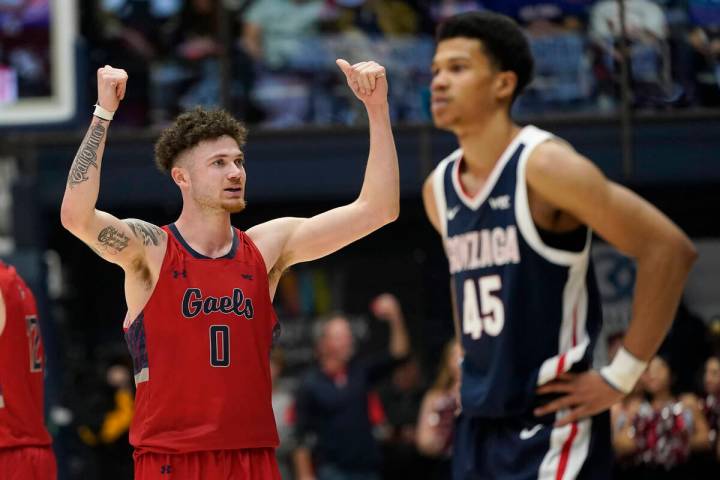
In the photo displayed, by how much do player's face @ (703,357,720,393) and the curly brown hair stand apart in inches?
180

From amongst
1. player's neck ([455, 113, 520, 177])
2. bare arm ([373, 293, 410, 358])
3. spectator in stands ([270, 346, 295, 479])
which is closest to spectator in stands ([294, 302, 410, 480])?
bare arm ([373, 293, 410, 358])

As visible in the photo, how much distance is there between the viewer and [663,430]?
8898 mm

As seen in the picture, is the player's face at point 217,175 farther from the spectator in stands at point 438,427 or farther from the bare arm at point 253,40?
the bare arm at point 253,40

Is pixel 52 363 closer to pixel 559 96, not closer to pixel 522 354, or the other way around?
pixel 559 96

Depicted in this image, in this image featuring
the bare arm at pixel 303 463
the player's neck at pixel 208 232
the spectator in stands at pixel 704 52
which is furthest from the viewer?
the spectator in stands at pixel 704 52

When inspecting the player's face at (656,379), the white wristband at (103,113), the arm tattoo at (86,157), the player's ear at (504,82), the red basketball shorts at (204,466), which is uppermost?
the player's ear at (504,82)

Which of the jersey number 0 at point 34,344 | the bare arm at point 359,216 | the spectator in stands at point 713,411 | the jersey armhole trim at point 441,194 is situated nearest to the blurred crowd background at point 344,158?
the spectator in stands at point 713,411

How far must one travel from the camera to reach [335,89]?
10.7m

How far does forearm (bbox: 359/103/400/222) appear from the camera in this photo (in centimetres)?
493

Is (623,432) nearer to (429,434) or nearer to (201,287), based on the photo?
(429,434)

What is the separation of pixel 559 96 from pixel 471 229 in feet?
21.5

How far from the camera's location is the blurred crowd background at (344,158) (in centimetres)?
1005

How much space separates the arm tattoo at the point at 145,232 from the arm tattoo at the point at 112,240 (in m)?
0.06

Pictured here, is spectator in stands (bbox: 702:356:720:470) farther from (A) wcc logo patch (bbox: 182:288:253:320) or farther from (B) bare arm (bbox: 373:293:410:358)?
(A) wcc logo patch (bbox: 182:288:253:320)
